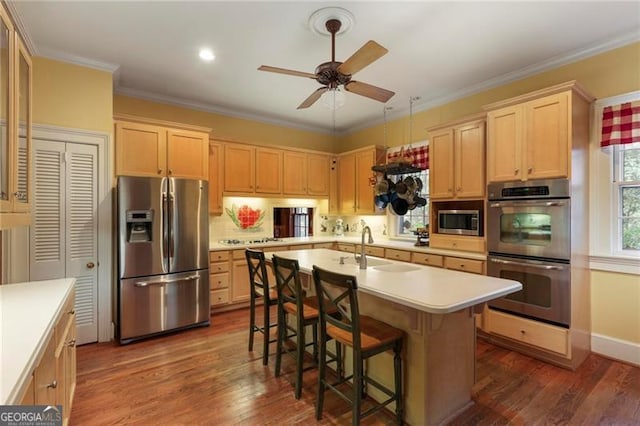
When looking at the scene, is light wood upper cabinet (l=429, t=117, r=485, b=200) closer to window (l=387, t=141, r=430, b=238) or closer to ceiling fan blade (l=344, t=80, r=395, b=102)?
window (l=387, t=141, r=430, b=238)

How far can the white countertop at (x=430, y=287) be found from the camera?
5.32ft

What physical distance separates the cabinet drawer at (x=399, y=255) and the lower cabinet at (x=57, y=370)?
3385mm

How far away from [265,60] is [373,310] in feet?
8.71

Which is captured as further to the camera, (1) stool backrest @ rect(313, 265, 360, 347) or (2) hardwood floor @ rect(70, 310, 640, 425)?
(2) hardwood floor @ rect(70, 310, 640, 425)

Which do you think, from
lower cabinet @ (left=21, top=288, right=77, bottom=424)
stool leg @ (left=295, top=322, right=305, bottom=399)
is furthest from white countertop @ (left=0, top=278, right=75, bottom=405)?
stool leg @ (left=295, top=322, right=305, bottom=399)

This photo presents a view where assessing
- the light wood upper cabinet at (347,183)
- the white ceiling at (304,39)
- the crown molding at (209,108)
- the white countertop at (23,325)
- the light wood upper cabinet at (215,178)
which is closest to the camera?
the white countertop at (23,325)

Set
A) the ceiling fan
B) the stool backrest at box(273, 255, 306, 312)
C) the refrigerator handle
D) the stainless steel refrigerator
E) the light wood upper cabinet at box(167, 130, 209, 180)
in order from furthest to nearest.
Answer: the light wood upper cabinet at box(167, 130, 209, 180), the refrigerator handle, the stainless steel refrigerator, the stool backrest at box(273, 255, 306, 312), the ceiling fan

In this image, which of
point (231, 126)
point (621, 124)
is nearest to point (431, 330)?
point (621, 124)

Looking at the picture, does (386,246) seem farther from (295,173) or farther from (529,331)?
(295,173)

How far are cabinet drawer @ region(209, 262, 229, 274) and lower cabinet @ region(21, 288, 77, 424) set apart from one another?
6.63 ft

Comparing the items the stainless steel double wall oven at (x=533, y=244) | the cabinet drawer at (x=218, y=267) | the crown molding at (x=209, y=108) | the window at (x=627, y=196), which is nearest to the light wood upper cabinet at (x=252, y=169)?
the crown molding at (x=209, y=108)

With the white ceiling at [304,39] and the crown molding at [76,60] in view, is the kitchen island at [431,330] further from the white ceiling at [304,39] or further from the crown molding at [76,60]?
the crown molding at [76,60]

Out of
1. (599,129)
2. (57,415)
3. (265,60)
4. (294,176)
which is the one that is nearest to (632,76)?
(599,129)

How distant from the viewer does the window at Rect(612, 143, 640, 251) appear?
2832 mm
